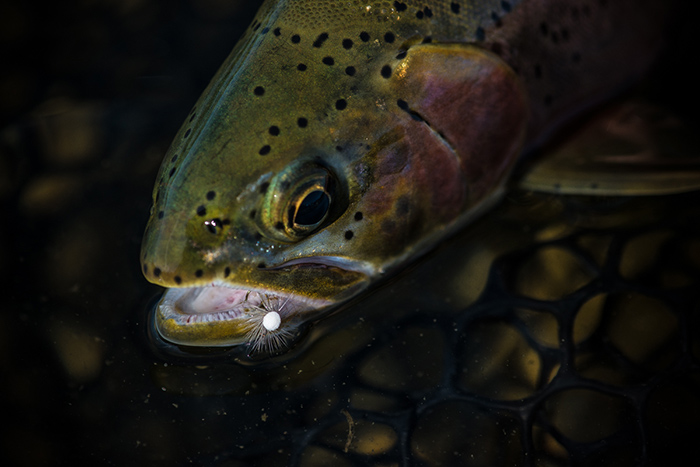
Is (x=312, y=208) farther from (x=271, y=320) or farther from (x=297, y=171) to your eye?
(x=271, y=320)

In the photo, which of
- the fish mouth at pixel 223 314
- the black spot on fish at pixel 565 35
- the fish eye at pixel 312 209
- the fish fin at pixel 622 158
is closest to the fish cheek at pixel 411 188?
the fish eye at pixel 312 209

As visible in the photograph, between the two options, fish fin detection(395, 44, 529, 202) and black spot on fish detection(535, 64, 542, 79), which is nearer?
fish fin detection(395, 44, 529, 202)

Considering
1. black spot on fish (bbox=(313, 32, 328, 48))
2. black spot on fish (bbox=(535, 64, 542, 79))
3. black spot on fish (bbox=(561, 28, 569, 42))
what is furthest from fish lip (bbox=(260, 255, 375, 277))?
black spot on fish (bbox=(561, 28, 569, 42))

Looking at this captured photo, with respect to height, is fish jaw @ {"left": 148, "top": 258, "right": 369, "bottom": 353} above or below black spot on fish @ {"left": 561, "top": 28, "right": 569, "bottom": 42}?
below

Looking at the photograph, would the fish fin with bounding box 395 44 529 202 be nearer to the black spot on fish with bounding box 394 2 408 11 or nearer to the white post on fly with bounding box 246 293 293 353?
the black spot on fish with bounding box 394 2 408 11

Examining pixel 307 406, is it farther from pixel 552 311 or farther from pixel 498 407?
pixel 552 311

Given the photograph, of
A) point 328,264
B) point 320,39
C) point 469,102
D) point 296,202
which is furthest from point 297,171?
point 469,102

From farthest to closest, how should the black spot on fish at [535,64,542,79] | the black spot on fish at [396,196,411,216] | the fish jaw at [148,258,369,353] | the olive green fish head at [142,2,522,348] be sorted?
the black spot on fish at [535,64,542,79], the black spot on fish at [396,196,411,216], the fish jaw at [148,258,369,353], the olive green fish head at [142,2,522,348]
